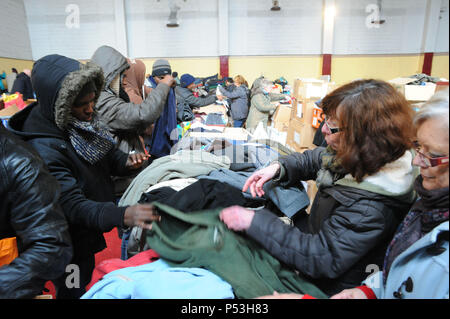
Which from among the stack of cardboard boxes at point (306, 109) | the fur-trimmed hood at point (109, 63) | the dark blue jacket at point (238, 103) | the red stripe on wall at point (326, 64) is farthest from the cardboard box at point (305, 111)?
the red stripe on wall at point (326, 64)

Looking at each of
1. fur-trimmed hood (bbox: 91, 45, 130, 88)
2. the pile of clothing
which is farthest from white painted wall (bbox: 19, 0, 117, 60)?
the pile of clothing

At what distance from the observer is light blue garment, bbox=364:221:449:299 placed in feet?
1.87

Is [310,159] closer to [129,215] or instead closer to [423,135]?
[423,135]

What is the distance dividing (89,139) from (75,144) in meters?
0.08

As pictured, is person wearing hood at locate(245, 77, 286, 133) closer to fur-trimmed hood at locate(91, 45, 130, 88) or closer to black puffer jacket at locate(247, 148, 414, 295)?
fur-trimmed hood at locate(91, 45, 130, 88)

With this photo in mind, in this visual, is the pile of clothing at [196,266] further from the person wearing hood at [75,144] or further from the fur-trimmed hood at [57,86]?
the fur-trimmed hood at [57,86]

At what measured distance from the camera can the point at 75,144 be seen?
1.19 meters

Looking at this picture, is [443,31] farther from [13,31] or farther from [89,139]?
[13,31]

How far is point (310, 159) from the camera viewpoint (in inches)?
52.6

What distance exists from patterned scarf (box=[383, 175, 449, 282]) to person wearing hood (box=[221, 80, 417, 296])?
69 mm

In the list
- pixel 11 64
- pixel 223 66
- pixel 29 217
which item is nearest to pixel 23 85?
pixel 11 64

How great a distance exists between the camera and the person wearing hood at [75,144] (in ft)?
3.50

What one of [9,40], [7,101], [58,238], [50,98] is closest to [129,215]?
[58,238]
